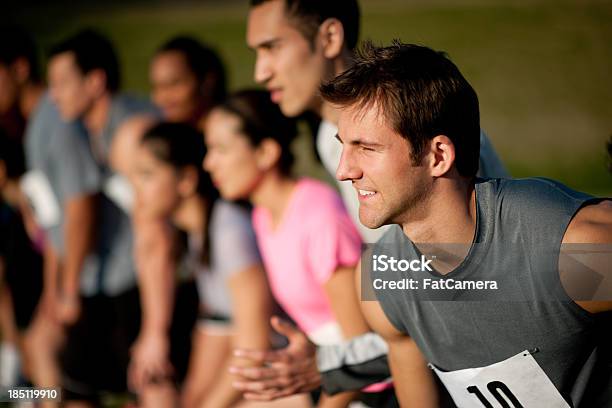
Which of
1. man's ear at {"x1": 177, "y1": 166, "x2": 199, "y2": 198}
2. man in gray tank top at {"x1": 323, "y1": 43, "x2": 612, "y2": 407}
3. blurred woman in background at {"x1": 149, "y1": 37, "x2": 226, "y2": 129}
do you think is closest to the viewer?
man in gray tank top at {"x1": 323, "y1": 43, "x2": 612, "y2": 407}

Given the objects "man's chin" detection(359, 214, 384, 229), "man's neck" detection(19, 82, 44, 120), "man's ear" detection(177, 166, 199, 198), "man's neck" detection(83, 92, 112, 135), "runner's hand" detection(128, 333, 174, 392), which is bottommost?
"runner's hand" detection(128, 333, 174, 392)

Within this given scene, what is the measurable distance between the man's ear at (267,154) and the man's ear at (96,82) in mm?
1241

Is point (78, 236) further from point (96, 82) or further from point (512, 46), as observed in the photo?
point (512, 46)

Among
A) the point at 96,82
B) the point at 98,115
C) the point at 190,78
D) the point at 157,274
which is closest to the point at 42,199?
the point at 98,115

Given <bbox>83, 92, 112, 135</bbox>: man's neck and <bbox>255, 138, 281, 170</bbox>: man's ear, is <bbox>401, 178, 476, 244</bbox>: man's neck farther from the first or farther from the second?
<bbox>83, 92, 112, 135</bbox>: man's neck

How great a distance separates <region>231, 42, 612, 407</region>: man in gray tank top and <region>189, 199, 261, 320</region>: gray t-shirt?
3.61ft

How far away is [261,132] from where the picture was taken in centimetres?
321

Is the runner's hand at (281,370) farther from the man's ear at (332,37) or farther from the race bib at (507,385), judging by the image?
the man's ear at (332,37)

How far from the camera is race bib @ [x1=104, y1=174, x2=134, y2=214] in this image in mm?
4055

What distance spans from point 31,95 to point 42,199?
631mm

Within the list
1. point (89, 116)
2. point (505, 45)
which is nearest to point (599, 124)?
point (505, 45)

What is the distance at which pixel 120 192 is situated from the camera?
161 inches

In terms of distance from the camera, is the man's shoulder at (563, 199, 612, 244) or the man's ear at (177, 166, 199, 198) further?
the man's ear at (177, 166, 199, 198)

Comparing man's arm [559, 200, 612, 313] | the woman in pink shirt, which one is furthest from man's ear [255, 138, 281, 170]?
man's arm [559, 200, 612, 313]
